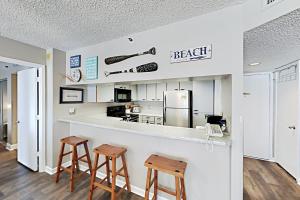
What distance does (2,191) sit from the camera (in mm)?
2023

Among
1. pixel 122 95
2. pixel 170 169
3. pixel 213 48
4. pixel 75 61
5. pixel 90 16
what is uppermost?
pixel 90 16

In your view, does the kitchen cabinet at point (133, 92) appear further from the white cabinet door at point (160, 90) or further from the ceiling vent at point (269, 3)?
the ceiling vent at point (269, 3)

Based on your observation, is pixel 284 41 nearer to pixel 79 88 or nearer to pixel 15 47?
pixel 79 88

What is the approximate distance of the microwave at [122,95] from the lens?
3.55 metres

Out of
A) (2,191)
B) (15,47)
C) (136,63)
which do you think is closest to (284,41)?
(136,63)

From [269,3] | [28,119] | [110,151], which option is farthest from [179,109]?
[28,119]

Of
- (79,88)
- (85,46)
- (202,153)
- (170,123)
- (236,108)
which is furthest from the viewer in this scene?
(170,123)

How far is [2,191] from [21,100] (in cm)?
162

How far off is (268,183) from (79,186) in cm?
297

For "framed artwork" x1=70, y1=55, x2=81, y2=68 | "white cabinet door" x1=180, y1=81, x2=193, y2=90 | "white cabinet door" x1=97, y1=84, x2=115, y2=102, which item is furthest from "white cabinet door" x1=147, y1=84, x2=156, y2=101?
"framed artwork" x1=70, y1=55, x2=81, y2=68

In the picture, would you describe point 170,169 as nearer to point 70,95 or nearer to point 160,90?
point 70,95

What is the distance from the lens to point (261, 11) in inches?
45.3

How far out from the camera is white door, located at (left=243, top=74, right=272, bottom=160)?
10.1ft

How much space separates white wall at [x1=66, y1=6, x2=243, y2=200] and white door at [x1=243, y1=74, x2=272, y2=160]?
2210mm
